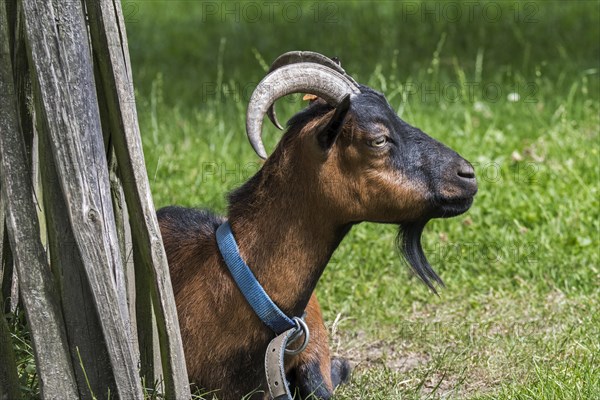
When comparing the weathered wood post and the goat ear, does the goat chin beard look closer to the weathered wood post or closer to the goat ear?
the goat ear

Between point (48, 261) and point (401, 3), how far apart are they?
824 cm

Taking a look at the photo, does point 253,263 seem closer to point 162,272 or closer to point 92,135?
point 162,272

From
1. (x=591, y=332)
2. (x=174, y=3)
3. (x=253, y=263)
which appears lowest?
(x=591, y=332)

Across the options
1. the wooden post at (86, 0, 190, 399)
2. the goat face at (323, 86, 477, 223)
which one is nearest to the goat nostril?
the goat face at (323, 86, 477, 223)

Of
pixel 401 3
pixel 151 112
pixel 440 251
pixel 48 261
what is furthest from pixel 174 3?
pixel 48 261

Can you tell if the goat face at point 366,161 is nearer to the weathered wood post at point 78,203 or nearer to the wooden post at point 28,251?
the weathered wood post at point 78,203

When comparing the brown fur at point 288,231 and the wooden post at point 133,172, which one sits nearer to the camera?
the wooden post at point 133,172

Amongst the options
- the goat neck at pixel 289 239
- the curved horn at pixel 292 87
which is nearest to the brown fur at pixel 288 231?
the goat neck at pixel 289 239

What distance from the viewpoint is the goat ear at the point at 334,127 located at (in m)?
3.81

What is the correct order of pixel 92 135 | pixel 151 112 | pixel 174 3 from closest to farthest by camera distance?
1. pixel 92 135
2. pixel 151 112
3. pixel 174 3

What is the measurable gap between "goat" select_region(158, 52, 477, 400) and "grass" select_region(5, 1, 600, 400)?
664 millimetres

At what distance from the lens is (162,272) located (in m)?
3.55

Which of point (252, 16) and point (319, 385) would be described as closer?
point (319, 385)

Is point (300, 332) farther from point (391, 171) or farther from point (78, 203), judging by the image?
point (78, 203)
